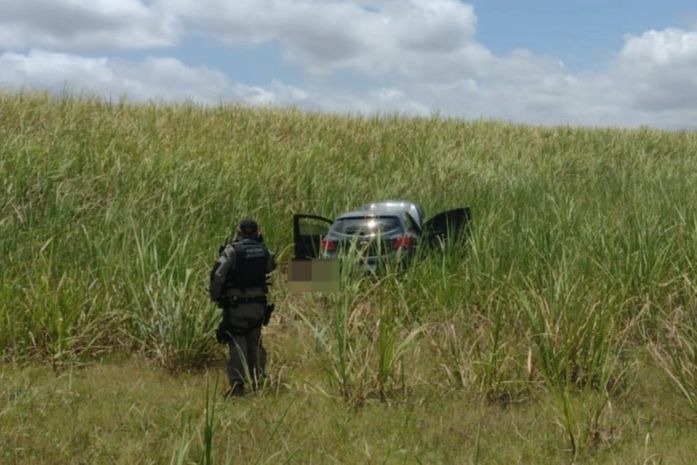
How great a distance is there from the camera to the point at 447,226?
341 inches

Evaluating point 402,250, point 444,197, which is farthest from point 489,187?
point 402,250

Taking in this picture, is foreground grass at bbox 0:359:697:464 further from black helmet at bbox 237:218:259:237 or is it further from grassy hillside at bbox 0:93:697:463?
black helmet at bbox 237:218:259:237

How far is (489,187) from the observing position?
12930mm

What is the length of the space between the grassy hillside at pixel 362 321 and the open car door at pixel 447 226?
316 millimetres

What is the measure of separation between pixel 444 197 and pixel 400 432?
8.09 m

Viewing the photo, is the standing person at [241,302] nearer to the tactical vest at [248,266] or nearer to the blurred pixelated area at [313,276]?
the tactical vest at [248,266]

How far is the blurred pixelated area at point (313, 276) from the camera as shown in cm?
704

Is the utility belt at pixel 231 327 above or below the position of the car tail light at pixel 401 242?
below

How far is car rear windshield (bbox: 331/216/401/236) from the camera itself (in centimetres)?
848

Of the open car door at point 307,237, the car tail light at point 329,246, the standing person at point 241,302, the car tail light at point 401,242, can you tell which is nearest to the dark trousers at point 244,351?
the standing person at point 241,302

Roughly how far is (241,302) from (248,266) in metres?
0.34

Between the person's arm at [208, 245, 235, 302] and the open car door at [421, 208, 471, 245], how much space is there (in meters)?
3.31

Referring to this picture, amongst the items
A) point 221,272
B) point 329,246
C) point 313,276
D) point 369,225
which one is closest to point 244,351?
point 221,272

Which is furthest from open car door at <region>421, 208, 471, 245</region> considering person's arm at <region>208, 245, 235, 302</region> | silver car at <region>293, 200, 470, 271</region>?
person's arm at <region>208, 245, 235, 302</region>
